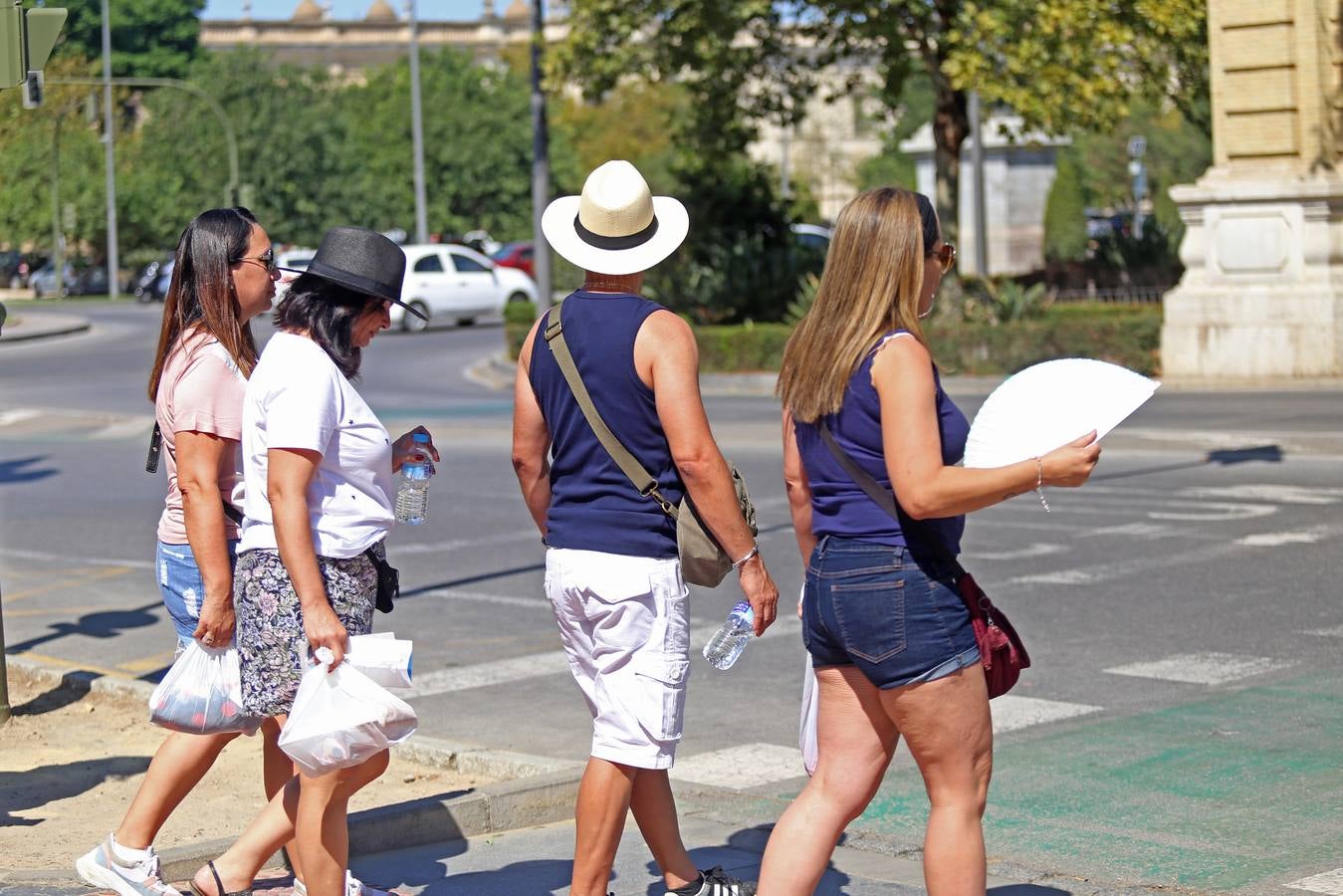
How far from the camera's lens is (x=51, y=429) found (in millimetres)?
21578

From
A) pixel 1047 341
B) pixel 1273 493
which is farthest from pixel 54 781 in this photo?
pixel 1047 341

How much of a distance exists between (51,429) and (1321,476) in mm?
13859

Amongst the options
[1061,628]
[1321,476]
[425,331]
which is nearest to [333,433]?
[1061,628]

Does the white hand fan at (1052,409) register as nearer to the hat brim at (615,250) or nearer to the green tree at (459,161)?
the hat brim at (615,250)

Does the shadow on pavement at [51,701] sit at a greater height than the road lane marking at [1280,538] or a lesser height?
lesser

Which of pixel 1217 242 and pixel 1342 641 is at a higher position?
pixel 1217 242

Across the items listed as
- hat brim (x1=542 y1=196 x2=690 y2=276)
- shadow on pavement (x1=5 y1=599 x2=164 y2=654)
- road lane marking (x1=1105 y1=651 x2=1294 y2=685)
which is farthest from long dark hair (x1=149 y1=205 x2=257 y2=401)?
shadow on pavement (x1=5 y1=599 x2=164 y2=654)

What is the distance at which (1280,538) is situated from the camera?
1127cm

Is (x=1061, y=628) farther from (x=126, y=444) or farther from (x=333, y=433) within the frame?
(x=126, y=444)

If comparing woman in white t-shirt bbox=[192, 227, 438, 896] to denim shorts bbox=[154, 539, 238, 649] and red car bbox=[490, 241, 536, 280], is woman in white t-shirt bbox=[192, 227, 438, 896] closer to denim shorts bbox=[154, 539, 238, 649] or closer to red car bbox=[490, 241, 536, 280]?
denim shorts bbox=[154, 539, 238, 649]

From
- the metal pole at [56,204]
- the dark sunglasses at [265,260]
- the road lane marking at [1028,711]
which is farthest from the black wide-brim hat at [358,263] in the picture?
the metal pole at [56,204]

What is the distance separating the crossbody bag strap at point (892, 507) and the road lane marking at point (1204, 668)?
13.1 ft

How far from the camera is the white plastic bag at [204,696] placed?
4777mm

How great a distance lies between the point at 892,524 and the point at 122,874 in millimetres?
2243
